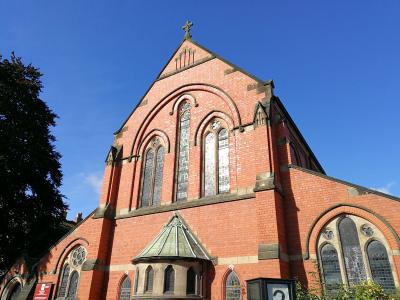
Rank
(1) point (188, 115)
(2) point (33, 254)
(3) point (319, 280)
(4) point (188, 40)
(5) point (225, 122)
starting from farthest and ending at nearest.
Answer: (2) point (33, 254) → (4) point (188, 40) → (1) point (188, 115) → (5) point (225, 122) → (3) point (319, 280)

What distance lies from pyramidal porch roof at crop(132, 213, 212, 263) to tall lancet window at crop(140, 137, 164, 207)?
2.46 m

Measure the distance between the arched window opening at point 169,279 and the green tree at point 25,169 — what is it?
40.3ft

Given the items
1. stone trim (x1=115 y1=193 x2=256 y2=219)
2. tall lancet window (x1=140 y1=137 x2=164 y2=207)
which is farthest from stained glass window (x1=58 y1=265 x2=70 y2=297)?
tall lancet window (x1=140 y1=137 x2=164 y2=207)

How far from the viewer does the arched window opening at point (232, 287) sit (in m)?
11.0

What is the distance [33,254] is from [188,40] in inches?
648

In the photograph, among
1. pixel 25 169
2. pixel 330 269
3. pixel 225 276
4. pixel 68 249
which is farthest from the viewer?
pixel 25 169

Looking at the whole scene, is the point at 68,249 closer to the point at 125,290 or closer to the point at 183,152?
the point at 125,290

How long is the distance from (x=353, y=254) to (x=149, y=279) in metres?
7.04

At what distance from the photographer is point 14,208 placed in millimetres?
20922

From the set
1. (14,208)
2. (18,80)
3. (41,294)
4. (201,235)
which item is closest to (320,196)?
(201,235)

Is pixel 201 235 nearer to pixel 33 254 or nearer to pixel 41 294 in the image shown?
pixel 41 294

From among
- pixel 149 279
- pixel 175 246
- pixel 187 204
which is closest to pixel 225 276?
pixel 175 246

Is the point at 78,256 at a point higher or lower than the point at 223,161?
lower

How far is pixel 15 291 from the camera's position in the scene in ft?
54.0
